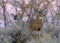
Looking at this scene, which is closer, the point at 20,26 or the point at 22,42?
the point at 22,42

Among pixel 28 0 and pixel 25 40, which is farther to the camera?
pixel 28 0

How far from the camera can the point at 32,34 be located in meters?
4.60

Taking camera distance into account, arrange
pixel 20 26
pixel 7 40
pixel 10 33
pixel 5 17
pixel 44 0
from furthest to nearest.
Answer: pixel 5 17 → pixel 44 0 → pixel 20 26 → pixel 10 33 → pixel 7 40

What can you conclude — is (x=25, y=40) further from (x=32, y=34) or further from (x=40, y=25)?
(x=40, y=25)

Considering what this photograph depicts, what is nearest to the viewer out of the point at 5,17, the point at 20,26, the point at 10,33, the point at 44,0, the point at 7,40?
the point at 7,40

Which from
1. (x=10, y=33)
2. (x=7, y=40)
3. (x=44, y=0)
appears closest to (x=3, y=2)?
(x=44, y=0)

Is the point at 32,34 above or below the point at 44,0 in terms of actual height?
below

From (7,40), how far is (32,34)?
666 millimetres

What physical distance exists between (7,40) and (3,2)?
1959mm

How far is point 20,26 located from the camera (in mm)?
4891

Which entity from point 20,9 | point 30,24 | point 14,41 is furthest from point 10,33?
point 20,9

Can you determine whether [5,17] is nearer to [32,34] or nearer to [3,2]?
[3,2]

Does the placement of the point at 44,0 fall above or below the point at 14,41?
above

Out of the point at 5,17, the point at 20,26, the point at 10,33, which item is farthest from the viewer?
the point at 5,17
